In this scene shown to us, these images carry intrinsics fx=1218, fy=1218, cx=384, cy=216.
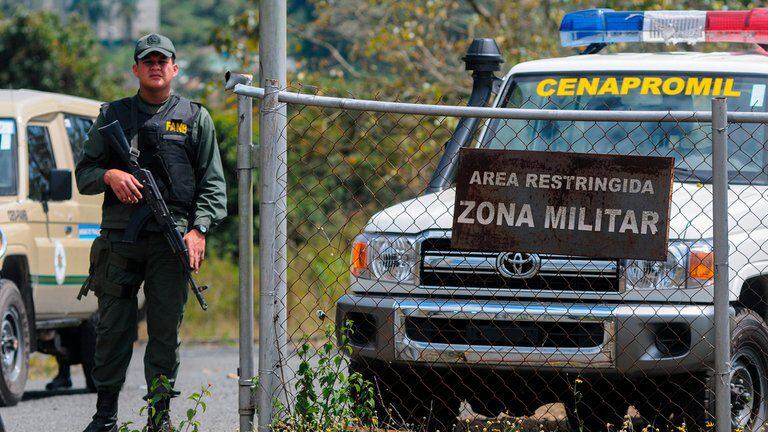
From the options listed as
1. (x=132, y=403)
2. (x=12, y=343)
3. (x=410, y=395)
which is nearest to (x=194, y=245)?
Result: (x=410, y=395)

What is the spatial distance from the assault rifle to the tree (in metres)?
19.6

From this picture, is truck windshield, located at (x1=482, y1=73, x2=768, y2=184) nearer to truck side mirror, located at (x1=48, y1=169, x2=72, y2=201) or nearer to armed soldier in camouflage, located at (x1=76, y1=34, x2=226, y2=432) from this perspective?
armed soldier in camouflage, located at (x1=76, y1=34, x2=226, y2=432)

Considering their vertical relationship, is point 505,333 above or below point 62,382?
above

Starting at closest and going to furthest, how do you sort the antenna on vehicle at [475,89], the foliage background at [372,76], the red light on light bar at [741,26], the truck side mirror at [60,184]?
1. the antenna on vehicle at [475,89]
2. the red light on light bar at [741,26]
3. the truck side mirror at [60,184]
4. the foliage background at [372,76]

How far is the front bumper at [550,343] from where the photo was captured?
507cm

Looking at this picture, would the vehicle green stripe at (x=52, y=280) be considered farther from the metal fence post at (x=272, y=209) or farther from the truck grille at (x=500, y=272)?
the truck grille at (x=500, y=272)

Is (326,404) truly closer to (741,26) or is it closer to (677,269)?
(677,269)

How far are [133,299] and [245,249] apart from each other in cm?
95

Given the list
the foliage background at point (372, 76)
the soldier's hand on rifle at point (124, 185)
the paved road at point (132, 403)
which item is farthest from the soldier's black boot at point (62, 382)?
the soldier's hand on rifle at point (124, 185)

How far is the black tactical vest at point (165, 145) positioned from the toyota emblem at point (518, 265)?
1496 millimetres

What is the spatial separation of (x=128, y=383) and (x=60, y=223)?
4.91 feet

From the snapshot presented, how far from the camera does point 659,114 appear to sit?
4.62 metres

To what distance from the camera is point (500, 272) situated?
531 cm

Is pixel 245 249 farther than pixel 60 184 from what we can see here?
No
